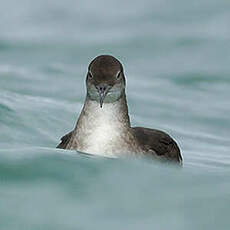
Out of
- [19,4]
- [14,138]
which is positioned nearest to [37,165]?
[14,138]

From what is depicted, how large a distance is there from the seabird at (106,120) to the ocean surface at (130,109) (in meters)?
0.27

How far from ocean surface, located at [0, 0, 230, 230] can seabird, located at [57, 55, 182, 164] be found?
0.90 ft

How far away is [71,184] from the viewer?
29.3 feet

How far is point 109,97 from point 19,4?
13.5m

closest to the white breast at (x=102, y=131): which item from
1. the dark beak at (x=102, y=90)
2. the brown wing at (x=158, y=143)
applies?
the dark beak at (x=102, y=90)

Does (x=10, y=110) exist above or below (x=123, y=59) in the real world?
below

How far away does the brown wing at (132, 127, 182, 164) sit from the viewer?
1170cm

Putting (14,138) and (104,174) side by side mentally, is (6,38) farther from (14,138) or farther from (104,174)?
(104,174)

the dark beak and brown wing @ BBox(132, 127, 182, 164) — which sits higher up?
the dark beak

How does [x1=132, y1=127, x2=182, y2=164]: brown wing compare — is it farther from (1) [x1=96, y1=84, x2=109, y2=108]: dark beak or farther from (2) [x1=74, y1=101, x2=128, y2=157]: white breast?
(1) [x1=96, y1=84, x2=109, y2=108]: dark beak

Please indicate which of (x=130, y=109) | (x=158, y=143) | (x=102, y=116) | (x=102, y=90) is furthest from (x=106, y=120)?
(x=130, y=109)

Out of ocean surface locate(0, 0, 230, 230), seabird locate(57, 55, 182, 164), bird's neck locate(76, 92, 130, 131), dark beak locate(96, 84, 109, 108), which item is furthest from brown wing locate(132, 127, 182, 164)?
dark beak locate(96, 84, 109, 108)

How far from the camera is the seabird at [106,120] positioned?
11023 millimetres

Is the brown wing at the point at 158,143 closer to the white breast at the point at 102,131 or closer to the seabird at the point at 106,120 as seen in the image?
the seabird at the point at 106,120
